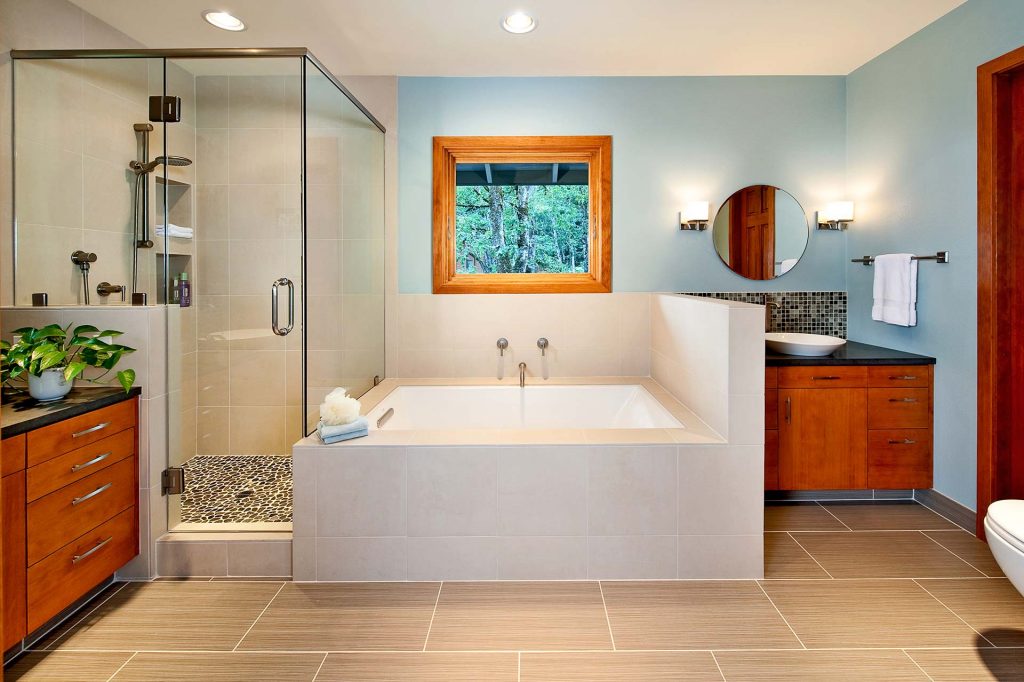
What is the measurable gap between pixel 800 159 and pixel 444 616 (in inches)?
135

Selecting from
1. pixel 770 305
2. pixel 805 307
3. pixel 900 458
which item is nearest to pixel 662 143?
pixel 770 305

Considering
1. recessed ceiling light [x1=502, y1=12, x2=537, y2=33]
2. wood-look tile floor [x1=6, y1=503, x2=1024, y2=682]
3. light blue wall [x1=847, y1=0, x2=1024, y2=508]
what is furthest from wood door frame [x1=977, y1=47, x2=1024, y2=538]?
recessed ceiling light [x1=502, y1=12, x2=537, y2=33]

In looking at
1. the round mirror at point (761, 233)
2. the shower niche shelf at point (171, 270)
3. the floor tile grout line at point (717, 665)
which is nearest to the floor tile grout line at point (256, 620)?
the shower niche shelf at point (171, 270)

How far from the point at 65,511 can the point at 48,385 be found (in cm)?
44

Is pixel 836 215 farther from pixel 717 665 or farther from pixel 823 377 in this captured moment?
pixel 717 665

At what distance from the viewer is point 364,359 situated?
11.7ft

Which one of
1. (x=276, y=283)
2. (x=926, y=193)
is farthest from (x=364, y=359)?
(x=926, y=193)

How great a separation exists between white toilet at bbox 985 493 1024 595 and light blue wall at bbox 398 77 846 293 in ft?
7.59

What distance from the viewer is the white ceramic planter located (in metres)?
2.25

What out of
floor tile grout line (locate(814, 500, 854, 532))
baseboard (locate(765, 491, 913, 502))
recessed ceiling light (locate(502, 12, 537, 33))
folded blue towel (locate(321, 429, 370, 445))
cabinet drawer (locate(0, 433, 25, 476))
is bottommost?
floor tile grout line (locate(814, 500, 854, 532))

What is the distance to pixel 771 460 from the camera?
3.46 meters

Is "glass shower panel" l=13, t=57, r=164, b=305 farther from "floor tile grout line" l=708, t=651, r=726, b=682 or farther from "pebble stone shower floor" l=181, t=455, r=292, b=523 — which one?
"floor tile grout line" l=708, t=651, r=726, b=682

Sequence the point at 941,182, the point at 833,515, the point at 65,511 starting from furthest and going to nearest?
the point at 833,515 → the point at 941,182 → the point at 65,511

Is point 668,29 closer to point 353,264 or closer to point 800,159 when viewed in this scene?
point 800,159
